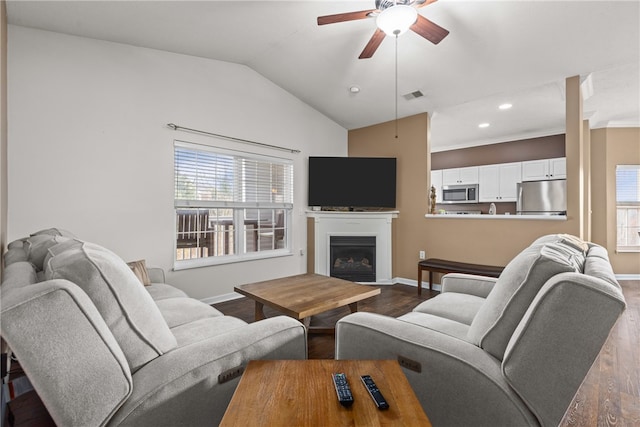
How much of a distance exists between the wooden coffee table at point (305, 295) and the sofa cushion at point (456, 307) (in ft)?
1.84

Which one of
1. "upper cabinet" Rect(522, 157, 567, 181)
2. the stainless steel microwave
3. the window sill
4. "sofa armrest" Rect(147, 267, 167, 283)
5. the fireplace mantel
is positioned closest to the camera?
"sofa armrest" Rect(147, 267, 167, 283)

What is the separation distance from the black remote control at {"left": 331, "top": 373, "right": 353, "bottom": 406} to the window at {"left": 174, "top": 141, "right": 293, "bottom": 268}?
282cm

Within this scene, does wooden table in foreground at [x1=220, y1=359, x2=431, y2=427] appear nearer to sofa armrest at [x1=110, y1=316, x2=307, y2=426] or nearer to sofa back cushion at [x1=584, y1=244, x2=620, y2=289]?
sofa armrest at [x1=110, y1=316, x2=307, y2=426]

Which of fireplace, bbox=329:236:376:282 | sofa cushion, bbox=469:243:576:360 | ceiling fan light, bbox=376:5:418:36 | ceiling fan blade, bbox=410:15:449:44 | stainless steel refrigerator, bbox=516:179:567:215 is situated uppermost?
ceiling fan blade, bbox=410:15:449:44

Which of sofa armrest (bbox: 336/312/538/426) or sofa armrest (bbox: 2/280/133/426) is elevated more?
sofa armrest (bbox: 2/280/133/426)

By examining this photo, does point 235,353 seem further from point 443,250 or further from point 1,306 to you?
point 443,250

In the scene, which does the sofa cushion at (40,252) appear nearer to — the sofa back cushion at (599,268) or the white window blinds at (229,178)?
the white window blinds at (229,178)

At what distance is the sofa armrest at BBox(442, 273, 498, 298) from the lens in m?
2.08

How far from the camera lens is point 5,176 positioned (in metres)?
2.24

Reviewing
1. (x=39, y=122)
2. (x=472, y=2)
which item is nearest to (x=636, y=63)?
(x=472, y=2)

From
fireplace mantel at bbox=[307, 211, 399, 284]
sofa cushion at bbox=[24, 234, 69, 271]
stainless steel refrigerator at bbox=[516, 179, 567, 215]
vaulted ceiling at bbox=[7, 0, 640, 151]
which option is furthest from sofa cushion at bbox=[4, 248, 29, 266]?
stainless steel refrigerator at bbox=[516, 179, 567, 215]

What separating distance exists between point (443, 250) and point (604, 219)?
3.13m

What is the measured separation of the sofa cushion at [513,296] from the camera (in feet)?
3.41

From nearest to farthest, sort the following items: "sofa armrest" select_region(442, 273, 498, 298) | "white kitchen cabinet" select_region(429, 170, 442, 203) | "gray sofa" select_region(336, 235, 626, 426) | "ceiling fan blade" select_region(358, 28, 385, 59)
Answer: "gray sofa" select_region(336, 235, 626, 426), "sofa armrest" select_region(442, 273, 498, 298), "ceiling fan blade" select_region(358, 28, 385, 59), "white kitchen cabinet" select_region(429, 170, 442, 203)
